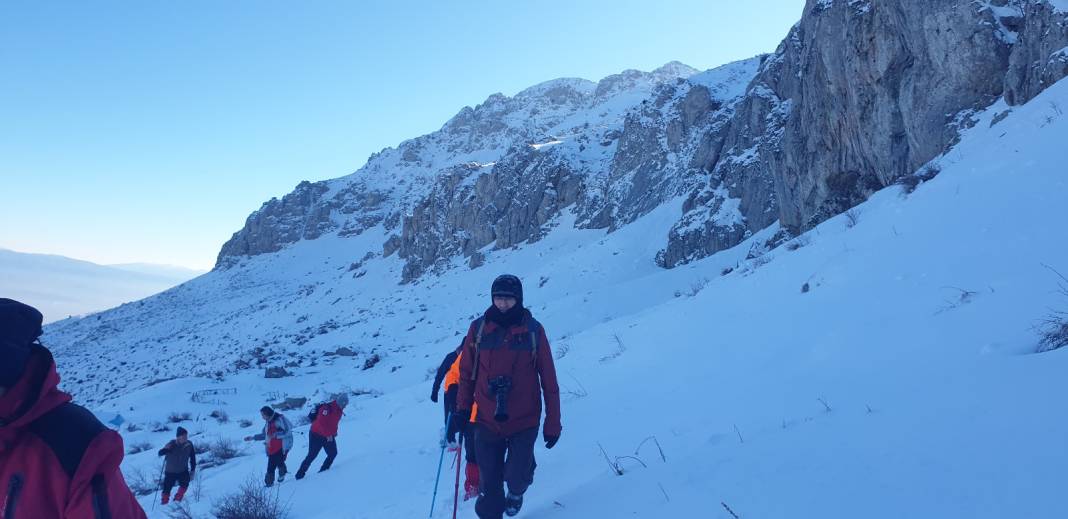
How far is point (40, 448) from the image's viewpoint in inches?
69.3

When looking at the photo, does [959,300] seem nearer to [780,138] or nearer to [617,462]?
[617,462]

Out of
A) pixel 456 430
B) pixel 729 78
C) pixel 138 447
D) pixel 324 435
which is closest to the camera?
pixel 456 430

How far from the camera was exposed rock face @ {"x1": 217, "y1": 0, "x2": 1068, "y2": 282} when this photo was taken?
11117 mm

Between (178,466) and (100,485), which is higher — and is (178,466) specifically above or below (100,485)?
below

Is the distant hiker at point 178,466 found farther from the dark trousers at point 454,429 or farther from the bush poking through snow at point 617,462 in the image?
the bush poking through snow at point 617,462

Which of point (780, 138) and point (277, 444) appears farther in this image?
→ point (780, 138)

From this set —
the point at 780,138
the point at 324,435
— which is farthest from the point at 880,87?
the point at 324,435

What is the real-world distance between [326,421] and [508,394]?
5676 mm

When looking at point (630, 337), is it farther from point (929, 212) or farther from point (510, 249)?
point (510, 249)

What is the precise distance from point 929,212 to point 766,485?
541 cm

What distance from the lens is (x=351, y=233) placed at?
260 ft

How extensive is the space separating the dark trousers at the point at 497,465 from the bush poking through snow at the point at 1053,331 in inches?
120

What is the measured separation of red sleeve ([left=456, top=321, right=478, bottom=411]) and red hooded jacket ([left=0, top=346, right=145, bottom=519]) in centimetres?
223

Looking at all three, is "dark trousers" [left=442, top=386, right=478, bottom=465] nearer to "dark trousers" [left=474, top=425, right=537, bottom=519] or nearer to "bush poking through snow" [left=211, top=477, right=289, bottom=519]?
"dark trousers" [left=474, top=425, right=537, bottom=519]
